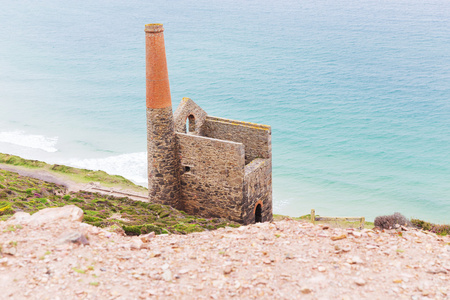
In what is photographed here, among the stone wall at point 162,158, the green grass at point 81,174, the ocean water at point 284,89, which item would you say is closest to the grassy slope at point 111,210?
the stone wall at point 162,158

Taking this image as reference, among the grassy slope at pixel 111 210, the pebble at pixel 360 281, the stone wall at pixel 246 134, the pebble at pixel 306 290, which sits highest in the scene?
the stone wall at pixel 246 134

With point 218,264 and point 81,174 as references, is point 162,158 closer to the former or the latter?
point 218,264

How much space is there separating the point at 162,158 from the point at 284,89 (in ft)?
206

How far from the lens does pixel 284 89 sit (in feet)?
270

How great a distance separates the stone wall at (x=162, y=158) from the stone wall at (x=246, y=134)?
11.8ft

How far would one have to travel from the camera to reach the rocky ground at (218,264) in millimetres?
10055

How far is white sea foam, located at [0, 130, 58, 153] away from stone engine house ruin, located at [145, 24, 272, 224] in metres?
39.6

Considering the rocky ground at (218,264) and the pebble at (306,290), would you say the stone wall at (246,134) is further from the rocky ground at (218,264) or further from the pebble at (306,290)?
the pebble at (306,290)

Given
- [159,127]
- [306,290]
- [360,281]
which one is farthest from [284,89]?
[306,290]

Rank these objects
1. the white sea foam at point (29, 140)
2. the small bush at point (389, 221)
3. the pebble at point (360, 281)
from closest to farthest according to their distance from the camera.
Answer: the pebble at point (360, 281) < the small bush at point (389, 221) < the white sea foam at point (29, 140)

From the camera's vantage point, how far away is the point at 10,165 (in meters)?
36.3

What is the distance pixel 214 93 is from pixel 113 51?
4543 centimetres

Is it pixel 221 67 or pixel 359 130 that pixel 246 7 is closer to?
pixel 221 67

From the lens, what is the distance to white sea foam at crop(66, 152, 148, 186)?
50.3 meters
